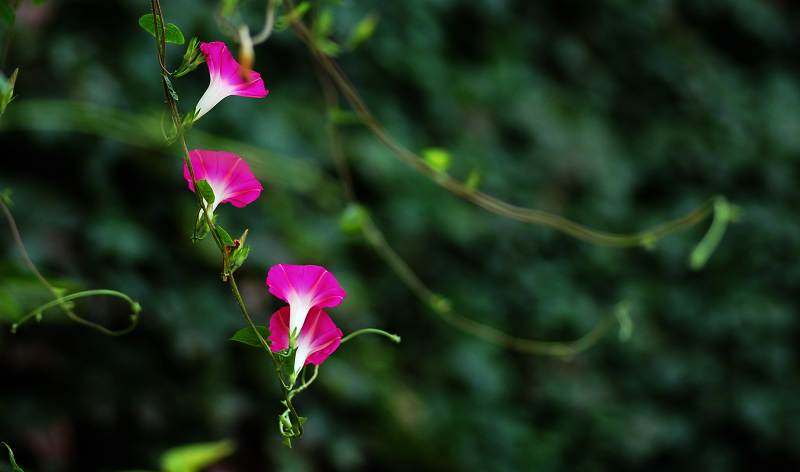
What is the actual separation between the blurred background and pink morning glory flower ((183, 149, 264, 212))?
19cm

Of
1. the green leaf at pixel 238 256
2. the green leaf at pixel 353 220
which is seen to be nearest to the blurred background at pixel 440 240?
the green leaf at pixel 353 220

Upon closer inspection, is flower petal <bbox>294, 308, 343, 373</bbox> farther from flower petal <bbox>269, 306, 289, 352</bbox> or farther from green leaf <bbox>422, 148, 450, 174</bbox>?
green leaf <bbox>422, 148, 450, 174</bbox>

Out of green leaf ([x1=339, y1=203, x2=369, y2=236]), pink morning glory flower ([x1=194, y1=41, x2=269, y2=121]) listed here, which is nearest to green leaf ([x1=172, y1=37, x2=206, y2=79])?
pink morning glory flower ([x1=194, y1=41, x2=269, y2=121])

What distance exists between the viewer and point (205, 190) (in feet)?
1.10

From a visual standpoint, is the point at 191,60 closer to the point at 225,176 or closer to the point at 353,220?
the point at 225,176

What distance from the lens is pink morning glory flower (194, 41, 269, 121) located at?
0.36 metres

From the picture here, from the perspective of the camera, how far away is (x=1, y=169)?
3.66 ft

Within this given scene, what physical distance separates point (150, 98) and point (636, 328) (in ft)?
4.05

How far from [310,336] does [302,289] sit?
0.07ft

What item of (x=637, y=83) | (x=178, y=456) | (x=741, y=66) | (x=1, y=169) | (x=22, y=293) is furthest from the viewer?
(x=741, y=66)

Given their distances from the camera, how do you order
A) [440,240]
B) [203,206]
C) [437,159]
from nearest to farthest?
[203,206] < [437,159] < [440,240]

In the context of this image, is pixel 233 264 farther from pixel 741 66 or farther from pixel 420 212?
pixel 741 66

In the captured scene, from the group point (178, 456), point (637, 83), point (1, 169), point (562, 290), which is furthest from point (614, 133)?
point (178, 456)

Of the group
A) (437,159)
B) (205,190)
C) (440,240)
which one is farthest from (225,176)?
(440,240)
